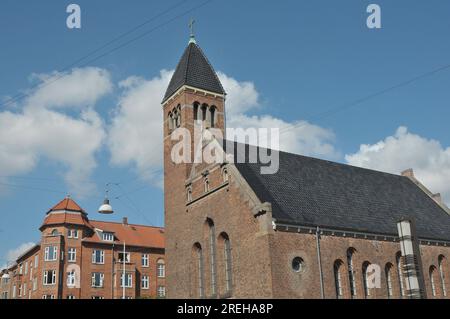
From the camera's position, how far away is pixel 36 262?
64938 mm

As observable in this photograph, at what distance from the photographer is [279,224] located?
1171 inches

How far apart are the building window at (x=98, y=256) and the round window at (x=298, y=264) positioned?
3954 cm

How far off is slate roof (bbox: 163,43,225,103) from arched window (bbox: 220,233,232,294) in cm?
1323

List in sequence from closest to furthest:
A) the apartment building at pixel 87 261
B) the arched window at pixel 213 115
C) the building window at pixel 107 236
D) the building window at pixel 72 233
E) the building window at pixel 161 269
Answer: the arched window at pixel 213 115 < the apartment building at pixel 87 261 < the building window at pixel 72 233 < the building window at pixel 107 236 < the building window at pixel 161 269

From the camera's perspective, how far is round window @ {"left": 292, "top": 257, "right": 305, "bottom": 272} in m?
30.0

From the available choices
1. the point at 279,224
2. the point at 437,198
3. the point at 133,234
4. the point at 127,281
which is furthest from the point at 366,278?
the point at 133,234

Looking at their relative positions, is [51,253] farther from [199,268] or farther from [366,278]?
[366,278]

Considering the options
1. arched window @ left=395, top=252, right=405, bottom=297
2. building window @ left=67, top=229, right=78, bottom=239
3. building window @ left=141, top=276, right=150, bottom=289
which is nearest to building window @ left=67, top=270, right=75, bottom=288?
building window @ left=67, top=229, right=78, bottom=239

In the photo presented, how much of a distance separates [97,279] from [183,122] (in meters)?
32.0

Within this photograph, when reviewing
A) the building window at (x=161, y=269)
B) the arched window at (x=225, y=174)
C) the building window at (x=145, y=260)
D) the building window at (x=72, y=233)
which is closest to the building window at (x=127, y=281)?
the building window at (x=145, y=260)

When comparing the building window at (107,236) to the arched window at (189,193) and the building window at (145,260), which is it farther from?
the arched window at (189,193)

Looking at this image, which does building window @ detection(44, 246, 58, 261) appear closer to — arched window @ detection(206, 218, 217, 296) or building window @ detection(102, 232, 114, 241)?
building window @ detection(102, 232, 114, 241)

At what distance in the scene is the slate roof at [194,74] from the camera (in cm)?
4100

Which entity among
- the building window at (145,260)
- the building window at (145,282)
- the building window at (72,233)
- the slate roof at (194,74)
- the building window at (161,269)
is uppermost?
the slate roof at (194,74)
